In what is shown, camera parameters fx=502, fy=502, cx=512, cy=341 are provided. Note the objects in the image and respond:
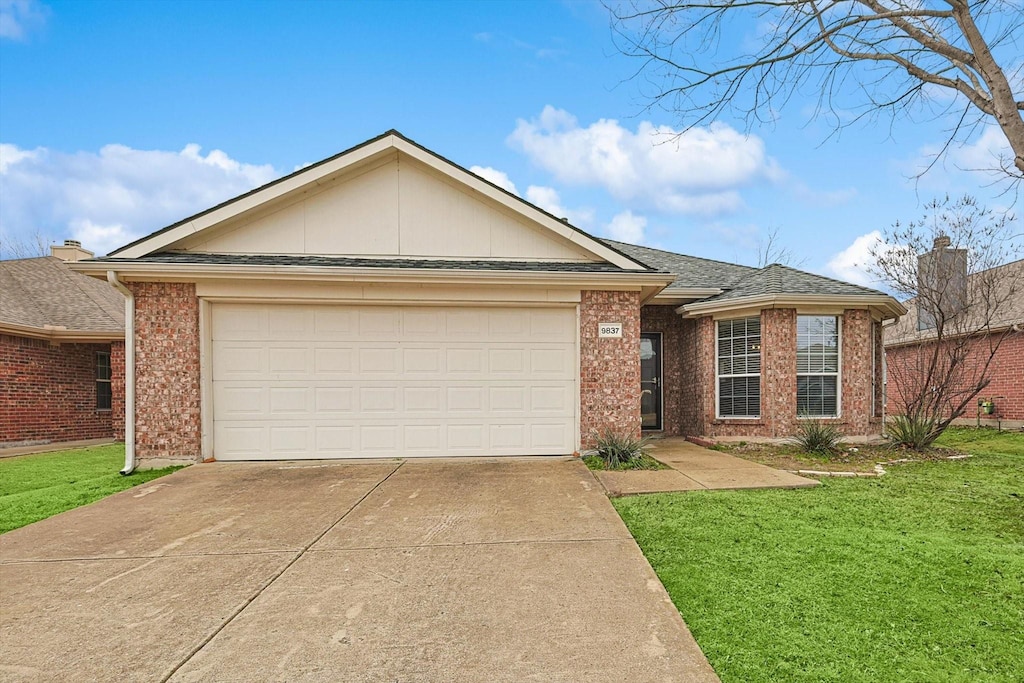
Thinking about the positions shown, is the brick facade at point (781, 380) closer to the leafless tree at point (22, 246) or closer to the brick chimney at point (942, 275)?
the brick chimney at point (942, 275)

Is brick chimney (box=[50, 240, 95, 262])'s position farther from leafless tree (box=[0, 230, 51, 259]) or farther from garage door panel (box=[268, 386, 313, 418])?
leafless tree (box=[0, 230, 51, 259])

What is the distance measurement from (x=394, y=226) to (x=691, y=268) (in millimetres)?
7849

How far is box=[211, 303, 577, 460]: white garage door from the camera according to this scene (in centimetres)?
799

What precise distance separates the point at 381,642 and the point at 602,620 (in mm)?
1337

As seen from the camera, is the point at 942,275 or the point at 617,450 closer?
the point at 617,450

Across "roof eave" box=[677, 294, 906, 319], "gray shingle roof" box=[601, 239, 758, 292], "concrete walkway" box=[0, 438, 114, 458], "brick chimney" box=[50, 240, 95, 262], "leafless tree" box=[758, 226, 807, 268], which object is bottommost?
"concrete walkway" box=[0, 438, 114, 458]

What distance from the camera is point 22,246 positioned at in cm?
2900

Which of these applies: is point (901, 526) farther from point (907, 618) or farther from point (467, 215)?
point (467, 215)

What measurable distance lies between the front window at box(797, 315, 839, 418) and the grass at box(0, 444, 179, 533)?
→ 11166 mm

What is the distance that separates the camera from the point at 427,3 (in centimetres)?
1188

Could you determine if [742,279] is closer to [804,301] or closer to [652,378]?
[804,301]

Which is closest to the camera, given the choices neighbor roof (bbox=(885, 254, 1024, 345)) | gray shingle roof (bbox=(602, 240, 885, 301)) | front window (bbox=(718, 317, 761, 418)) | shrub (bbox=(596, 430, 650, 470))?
shrub (bbox=(596, 430, 650, 470))

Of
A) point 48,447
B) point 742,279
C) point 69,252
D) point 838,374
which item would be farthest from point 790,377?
point 69,252

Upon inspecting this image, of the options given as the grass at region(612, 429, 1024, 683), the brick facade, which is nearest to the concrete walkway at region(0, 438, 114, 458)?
the grass at region(612, 429, 1024, 683)
